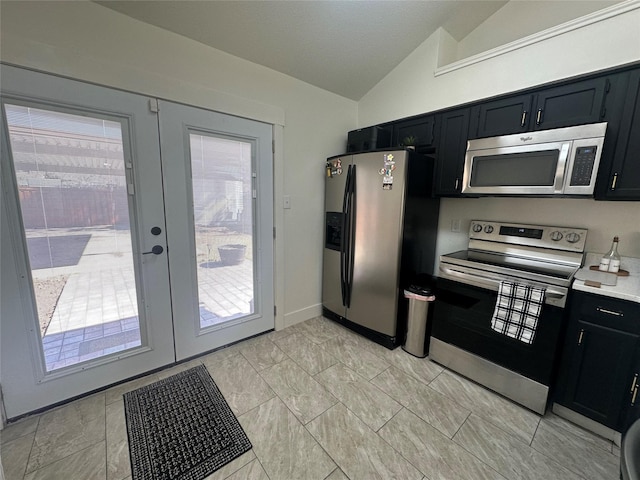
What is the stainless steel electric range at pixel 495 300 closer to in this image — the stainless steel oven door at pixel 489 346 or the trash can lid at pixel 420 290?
the stainless steel oven door at pixel 489 346

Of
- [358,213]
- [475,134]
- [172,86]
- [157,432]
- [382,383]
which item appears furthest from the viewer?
[358,213]

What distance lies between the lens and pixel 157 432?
1571 millimetres

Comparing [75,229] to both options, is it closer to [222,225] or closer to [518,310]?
[222,225]

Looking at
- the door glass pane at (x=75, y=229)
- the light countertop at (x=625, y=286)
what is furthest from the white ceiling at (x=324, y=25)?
the light countertop at (x=625, y=286)

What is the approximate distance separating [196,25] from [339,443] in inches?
113

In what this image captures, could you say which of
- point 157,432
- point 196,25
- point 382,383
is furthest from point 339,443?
point 196,25

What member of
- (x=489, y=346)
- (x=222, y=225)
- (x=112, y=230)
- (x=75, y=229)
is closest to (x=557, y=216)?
(x=489, y=346)

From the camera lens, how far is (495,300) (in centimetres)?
186

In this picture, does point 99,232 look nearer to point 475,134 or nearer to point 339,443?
point 339,443

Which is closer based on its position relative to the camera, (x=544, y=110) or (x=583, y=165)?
(x=583, y=165)

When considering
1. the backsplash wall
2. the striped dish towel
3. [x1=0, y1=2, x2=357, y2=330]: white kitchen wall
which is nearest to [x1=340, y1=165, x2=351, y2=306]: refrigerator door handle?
[x1=0, y1=2, x2=357, y2=330]: white kitchen wall

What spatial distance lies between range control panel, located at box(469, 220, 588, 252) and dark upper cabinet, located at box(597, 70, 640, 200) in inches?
14.6

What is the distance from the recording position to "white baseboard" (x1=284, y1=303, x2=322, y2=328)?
2.85 m

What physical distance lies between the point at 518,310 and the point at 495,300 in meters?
0.15
